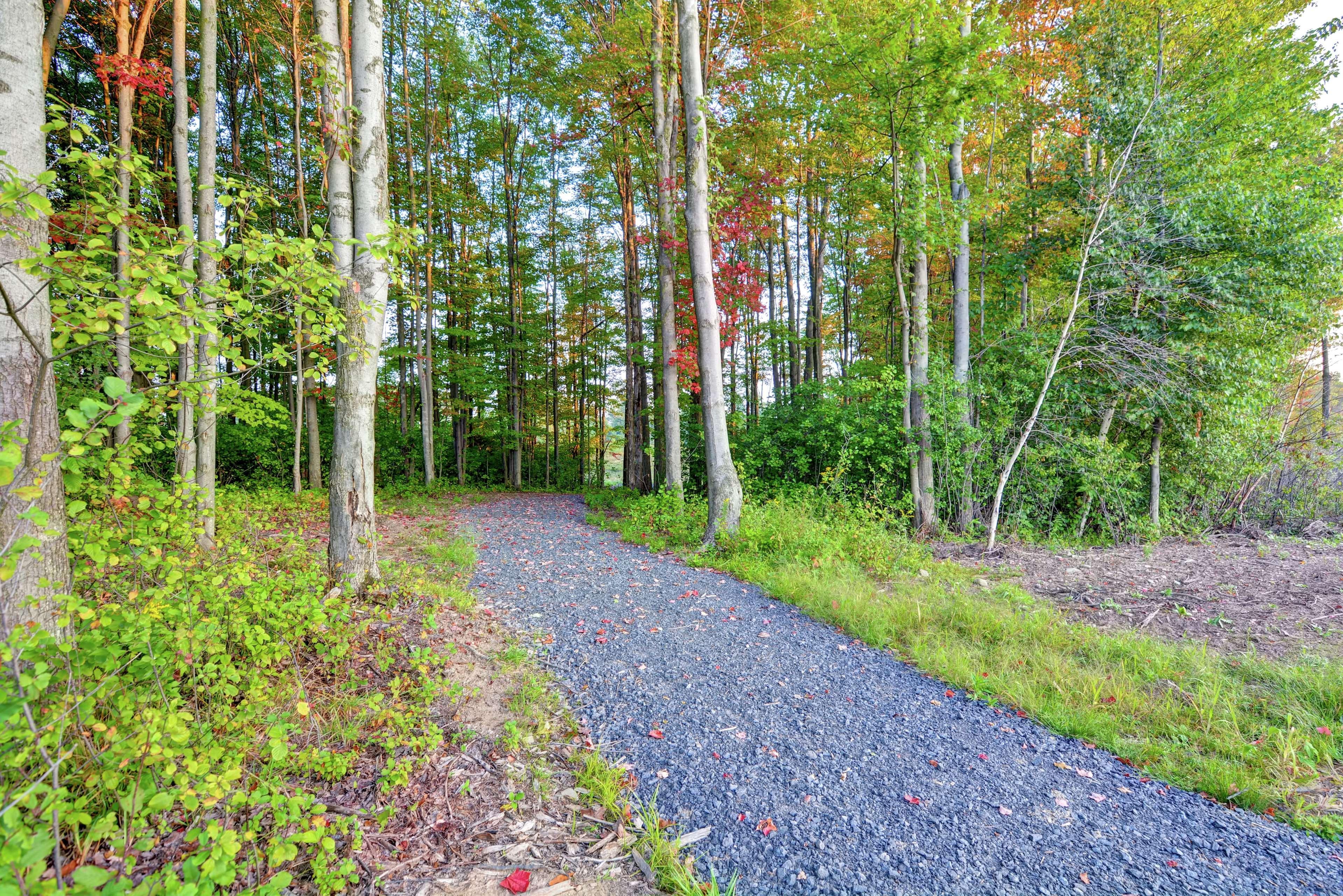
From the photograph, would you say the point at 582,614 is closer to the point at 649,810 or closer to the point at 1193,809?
the point at 649,810

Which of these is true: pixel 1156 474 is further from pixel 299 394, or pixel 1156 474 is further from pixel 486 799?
pixel 299 394

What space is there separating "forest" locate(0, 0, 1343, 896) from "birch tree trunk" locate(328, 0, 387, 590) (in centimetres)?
3

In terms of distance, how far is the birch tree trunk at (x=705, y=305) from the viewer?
7113 mm

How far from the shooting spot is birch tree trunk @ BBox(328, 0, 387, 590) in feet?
12.5

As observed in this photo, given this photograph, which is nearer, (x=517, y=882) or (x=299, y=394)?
(x=517, y=882)

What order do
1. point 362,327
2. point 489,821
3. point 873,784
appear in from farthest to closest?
point 362,327 → point 873,784 → point 489,821

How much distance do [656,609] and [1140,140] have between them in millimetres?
9587

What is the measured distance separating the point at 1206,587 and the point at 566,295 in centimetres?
1626

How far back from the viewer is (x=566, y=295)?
17188 mm

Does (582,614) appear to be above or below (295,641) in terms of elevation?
below

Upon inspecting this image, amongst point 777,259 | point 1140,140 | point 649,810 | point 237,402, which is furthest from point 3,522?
point 777,259

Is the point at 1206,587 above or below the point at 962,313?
below

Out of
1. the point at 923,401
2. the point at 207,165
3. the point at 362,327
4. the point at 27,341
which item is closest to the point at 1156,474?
the point at 923,401

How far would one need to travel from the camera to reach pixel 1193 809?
237 cm
